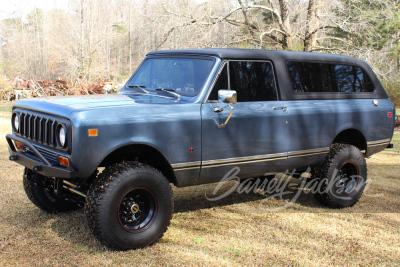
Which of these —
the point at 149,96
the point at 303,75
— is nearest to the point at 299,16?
the point at 303,75

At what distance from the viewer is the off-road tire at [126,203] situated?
11.8ft

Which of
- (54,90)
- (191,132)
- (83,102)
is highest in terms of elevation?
(83,102)

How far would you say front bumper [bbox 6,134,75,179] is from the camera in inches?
138

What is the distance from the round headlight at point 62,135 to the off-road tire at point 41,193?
3.67 ft

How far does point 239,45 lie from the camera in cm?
1558

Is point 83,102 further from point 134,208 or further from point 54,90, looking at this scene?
point 54,90

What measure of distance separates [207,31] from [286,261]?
12.4 meters

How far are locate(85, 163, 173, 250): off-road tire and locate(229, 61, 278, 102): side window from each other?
54.3 inches

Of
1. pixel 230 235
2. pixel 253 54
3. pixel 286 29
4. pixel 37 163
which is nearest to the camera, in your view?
pixel 37 163

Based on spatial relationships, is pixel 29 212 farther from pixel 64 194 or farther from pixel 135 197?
pixel 135 197

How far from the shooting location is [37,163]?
148 inches

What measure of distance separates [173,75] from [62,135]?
63.5 inches

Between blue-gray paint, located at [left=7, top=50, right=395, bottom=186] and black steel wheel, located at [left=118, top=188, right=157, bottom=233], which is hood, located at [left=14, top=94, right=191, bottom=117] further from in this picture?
black steel wheel, located at [left=118, top=188, right=157, bottom=233]

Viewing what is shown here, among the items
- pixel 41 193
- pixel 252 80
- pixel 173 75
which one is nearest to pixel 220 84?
pixel 252 80
